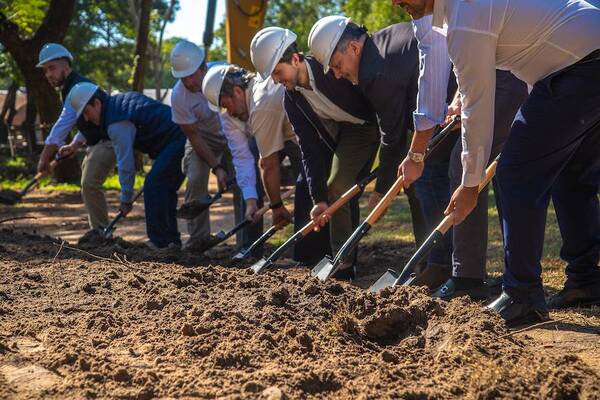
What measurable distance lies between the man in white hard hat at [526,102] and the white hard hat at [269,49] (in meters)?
2.27

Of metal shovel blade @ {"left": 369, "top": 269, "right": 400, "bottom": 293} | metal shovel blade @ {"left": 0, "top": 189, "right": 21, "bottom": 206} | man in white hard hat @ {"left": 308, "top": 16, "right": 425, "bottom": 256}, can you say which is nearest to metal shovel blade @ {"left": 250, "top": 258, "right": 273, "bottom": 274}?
man in white hard hat @ {"left": 308, "top": 16, "right": 425, "bottom": 256}

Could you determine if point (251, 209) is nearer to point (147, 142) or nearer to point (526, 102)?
point (147, 142)

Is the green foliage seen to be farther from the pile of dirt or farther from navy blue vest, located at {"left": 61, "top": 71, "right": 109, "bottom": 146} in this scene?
the pile of dirt

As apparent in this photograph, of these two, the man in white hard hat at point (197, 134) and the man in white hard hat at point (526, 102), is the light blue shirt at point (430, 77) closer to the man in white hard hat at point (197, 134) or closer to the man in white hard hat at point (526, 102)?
the man in white hard hat at point (526, 102)

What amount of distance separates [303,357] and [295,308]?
3.16ft

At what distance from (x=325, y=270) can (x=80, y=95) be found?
14.4 feet

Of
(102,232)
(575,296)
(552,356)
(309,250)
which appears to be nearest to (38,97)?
(102,232)

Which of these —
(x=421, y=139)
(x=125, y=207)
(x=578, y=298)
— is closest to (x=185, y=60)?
(x=125, y=207)

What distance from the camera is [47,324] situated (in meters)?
5.00

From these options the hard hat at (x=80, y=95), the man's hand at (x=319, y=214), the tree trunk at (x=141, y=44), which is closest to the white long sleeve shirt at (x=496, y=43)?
the man's hand at (x=319, y=214)

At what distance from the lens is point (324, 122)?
23.6ft

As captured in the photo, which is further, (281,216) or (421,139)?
(281,216)

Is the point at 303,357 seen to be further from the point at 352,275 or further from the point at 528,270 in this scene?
the point at 352,275

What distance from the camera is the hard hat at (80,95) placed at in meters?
9.77
